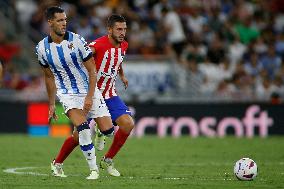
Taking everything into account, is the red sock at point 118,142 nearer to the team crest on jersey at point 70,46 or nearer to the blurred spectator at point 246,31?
the team crest on jersey at point 70,46

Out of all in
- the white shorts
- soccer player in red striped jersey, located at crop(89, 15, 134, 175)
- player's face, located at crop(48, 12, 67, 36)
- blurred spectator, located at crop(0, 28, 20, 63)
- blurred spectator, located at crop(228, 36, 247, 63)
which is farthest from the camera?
blurred spectator, located at crop(228, 36, 247, 63)

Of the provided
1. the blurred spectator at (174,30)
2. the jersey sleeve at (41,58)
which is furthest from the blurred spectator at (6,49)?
the jersey sleeve at (41,58)

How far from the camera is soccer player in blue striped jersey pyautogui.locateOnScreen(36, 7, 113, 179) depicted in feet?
37.8

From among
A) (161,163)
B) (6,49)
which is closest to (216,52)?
(6,49)

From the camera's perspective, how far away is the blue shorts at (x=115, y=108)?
13.1 meters

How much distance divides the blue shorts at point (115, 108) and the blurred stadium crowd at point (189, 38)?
30.6 feet

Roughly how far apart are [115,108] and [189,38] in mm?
12220

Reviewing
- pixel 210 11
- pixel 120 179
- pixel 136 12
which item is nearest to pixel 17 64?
pixel 136 12

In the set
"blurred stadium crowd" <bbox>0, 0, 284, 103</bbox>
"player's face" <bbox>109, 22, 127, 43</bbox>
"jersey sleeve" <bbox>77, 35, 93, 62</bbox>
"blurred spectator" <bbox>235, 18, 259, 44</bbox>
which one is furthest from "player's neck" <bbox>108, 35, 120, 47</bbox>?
"blurred spectator" <bbox>235, 18, 259, 44</bbox>

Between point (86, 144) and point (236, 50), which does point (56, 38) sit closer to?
point (86, 144)

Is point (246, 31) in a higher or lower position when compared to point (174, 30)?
higher

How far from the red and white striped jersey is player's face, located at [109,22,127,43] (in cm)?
23

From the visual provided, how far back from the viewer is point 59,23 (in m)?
11.5

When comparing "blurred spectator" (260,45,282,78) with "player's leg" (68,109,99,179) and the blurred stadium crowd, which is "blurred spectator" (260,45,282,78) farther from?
"player's leg" (68,109,99,179)
